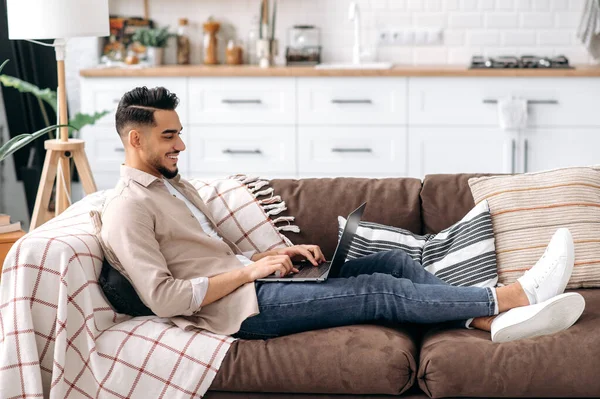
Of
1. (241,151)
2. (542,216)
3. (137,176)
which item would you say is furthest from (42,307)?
(241,151)

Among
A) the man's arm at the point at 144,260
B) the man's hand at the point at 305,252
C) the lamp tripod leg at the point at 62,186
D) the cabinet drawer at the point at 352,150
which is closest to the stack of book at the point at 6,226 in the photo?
the lamp tripod leg at the point at 62,186

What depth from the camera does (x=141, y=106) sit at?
283cm

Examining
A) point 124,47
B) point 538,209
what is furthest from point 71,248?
point 124,47

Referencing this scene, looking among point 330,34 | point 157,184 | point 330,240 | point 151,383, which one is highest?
point 330,34

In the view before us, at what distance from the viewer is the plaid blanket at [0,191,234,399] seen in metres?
2.58

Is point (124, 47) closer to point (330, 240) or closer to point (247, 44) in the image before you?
point (247, 44)

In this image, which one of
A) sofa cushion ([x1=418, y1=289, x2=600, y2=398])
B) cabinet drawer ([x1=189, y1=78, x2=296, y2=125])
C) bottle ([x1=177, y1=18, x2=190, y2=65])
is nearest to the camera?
sofa cushion ([x1=418, y1=289, x2=600, y2=398])

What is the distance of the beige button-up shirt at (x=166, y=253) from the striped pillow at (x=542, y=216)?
2.95 feet

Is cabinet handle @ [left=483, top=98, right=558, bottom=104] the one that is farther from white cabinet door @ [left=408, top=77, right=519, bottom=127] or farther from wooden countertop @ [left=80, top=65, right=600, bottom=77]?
wooden countertop @ [left=80, top=65, right=600, bottom=77]

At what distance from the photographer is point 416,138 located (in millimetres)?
5203

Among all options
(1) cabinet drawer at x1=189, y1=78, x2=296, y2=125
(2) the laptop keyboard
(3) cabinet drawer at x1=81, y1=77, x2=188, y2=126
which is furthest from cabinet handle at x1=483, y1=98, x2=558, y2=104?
(2) the laptop keyboard

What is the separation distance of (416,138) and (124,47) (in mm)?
1930

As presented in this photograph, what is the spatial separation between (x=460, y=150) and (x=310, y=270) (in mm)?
2450

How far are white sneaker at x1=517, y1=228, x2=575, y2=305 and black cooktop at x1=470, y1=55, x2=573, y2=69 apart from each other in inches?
101
